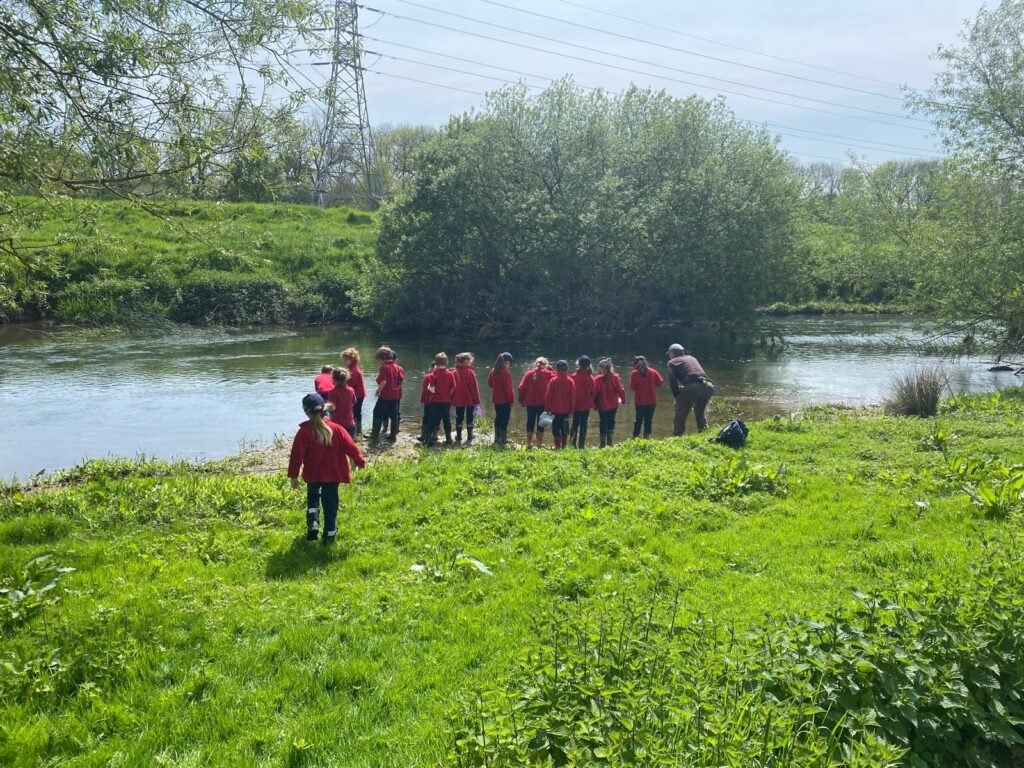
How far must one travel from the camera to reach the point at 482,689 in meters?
4.63

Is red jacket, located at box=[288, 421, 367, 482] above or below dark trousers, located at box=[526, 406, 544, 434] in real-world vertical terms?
above

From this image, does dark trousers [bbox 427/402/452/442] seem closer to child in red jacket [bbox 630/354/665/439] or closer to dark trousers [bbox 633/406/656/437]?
child in red jacket [bbox 630/354/665/439]

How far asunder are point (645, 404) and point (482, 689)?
1115 cm

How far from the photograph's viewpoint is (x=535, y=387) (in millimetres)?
14648

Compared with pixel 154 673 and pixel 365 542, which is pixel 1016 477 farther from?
pixel 154 673

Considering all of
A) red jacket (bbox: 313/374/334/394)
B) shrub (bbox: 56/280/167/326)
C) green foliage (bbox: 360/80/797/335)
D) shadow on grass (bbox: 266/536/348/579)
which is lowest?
shadow on grass (bbox: 266/536/348/579)

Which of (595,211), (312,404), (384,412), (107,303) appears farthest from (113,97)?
(107,303)

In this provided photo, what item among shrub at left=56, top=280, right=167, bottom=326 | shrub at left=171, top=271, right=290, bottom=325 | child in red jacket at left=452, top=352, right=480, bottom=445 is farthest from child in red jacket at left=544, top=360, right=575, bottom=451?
shrub at left=56, top=280, right=167, bottom=326

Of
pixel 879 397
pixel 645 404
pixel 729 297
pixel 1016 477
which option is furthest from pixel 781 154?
pixel 1016 477

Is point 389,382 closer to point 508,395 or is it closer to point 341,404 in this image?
point 341,404

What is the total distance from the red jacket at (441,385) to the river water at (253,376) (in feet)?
11.7

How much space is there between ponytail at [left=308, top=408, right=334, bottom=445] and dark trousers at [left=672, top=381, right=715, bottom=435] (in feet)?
30.2

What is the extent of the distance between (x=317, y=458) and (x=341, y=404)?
4065mm

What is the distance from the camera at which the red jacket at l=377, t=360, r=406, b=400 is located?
14406 millimetres
